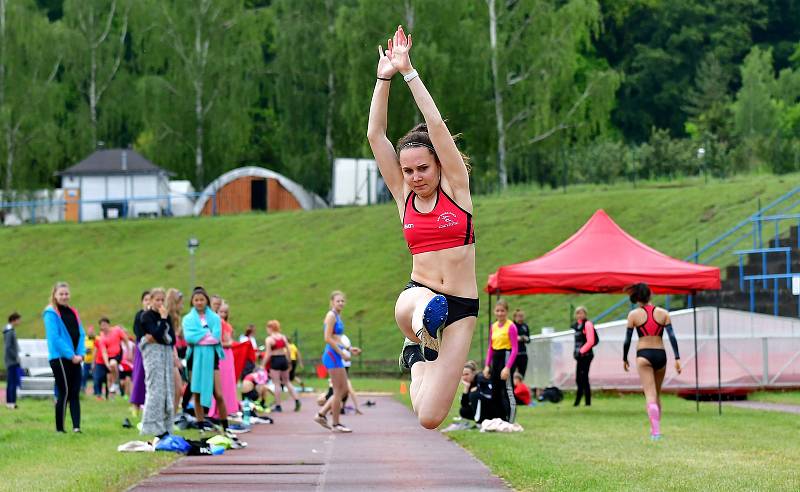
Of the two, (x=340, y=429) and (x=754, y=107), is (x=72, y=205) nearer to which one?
(x=754, y=107)

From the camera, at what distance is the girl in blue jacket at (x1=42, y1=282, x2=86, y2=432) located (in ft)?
63.5

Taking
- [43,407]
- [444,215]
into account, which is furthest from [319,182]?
[444,215]

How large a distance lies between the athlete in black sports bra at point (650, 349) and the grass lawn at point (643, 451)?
473mm

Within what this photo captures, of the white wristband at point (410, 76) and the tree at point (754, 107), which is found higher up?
the tree at point (754, 107)

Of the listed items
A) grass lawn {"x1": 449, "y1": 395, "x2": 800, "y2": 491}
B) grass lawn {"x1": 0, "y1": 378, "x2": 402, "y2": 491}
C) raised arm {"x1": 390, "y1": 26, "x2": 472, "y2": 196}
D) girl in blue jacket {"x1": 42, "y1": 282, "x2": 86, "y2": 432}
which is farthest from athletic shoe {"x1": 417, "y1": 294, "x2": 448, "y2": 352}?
girl in blue jacket {"x1": 42, "y1": 282, "x2": 86, "y2": 432}

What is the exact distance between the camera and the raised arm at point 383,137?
983 centimetres

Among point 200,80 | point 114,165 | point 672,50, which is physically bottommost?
point 114,165

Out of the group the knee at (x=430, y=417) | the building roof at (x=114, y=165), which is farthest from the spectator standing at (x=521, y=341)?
the building roof at (x=114, y=165)

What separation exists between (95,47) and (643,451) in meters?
62.3

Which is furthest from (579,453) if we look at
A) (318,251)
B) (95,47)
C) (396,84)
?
(95,47)

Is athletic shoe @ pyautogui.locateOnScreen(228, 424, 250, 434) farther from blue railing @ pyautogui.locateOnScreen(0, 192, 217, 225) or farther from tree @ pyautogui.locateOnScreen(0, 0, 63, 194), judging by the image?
tree @ pyautogui.locateOnScreen(0, 0, 63, 194)

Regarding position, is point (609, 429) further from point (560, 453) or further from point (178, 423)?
point (178, 423)

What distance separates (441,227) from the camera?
9.63 meters

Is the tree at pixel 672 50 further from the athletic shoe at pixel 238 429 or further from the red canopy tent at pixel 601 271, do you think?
the athletic shoe at pixel 238 429
